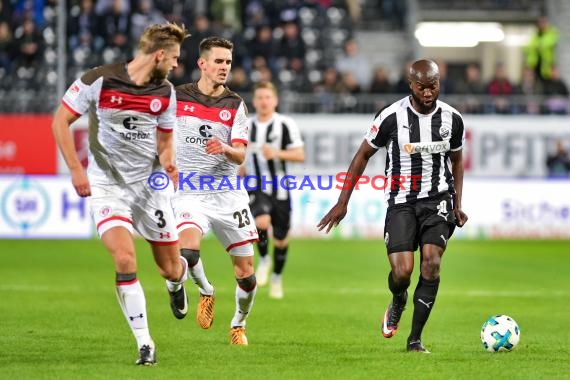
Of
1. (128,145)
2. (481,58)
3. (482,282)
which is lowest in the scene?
(482,282)

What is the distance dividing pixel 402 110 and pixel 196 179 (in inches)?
74.9

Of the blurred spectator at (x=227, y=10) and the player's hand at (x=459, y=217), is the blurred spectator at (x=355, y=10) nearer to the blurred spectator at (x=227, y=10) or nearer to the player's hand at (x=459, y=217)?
the blurred spectator at (x=227, y=10)

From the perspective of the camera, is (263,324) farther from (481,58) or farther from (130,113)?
(481,58)

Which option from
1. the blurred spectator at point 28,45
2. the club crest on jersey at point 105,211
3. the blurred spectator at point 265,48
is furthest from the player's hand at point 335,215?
the blurred spectator at point 265,48

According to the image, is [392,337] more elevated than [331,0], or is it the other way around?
[331,0]

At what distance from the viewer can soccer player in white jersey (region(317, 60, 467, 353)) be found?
9.70 meters

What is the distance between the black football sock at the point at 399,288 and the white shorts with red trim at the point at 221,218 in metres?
1.31

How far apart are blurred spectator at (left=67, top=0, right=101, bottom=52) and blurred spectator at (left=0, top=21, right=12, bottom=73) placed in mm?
1361

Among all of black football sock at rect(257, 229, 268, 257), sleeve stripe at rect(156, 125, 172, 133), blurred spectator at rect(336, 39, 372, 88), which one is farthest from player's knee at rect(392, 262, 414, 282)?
blurred spectator at rect(336, 39, 372, 88)

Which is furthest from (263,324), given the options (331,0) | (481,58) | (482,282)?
(481,58)

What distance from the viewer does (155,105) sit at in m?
8.86

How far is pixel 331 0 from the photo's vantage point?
30.6m

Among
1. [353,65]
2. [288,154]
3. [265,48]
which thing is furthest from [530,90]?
[288,154]

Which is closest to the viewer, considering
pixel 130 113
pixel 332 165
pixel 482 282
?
pixel 130 113
